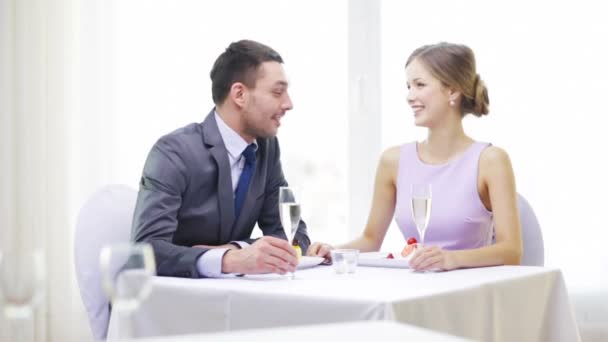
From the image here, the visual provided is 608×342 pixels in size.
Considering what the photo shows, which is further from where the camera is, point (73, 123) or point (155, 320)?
point (73, 123)

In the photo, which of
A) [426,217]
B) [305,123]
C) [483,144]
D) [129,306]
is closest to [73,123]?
[305,123]

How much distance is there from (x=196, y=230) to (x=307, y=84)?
2.05 m

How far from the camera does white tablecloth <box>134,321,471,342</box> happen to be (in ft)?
3.95

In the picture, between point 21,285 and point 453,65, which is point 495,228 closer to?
point 453,65

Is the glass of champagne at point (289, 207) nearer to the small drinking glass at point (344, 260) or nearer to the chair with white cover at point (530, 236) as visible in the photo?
the small drinking glass at point (344, 260)

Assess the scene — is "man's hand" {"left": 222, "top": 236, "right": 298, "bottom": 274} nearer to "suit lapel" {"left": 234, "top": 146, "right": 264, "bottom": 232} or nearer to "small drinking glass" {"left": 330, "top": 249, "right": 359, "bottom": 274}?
"small drinking glass" {"left": 330, "top": 249, "right": 359, "bottom": 274}

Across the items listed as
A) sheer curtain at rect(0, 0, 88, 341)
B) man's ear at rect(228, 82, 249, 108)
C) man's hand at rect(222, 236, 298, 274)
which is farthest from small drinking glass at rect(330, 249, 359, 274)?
sheer curtain at rect(0, 0, 88, 341)

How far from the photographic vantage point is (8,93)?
166 inches

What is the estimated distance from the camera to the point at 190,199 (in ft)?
8.39

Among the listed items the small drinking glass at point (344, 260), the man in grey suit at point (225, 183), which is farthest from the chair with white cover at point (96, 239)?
the small drinking glass at point (344, 260)

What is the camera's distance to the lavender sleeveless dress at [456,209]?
2885 millimetres

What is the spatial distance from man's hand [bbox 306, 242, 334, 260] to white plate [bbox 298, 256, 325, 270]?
7cm

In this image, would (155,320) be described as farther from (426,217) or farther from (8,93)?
(8,93)

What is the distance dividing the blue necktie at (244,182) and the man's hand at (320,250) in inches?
9.8
